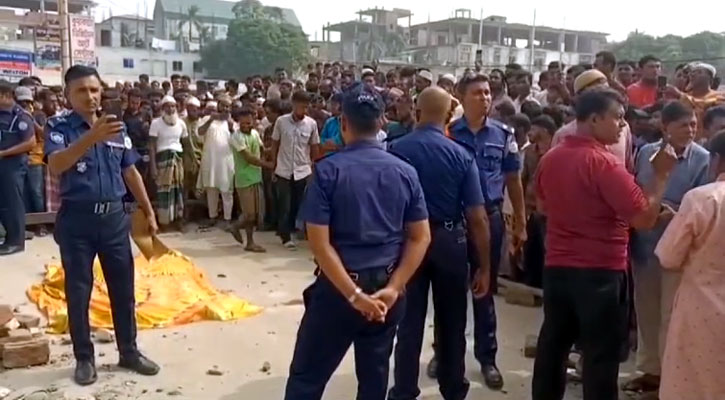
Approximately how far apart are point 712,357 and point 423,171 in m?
1.67

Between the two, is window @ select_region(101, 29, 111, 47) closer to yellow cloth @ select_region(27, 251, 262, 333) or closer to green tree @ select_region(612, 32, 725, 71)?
green tree @ select_region(612, 32, 725, 71)

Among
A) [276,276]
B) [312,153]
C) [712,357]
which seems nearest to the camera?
[712,357]

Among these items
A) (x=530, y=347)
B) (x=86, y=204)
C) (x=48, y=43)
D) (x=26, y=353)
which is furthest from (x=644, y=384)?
(x=48, y=43)

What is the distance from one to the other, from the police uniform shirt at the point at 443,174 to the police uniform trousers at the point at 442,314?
0.10 metres

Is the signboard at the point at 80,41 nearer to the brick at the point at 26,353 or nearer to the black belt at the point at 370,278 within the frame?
the brick at the point at 26,353

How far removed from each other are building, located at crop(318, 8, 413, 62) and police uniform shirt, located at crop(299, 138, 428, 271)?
52.1 meters

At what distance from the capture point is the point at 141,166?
974 cm

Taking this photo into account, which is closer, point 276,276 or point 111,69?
point 276,276

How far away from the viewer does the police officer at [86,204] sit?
4.54 m

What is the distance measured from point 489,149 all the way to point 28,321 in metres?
3.58

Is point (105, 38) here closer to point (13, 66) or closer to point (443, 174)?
point (13, 66)

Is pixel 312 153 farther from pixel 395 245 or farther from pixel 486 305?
pixel 395 245

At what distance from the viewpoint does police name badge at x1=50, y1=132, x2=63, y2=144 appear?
4.53m

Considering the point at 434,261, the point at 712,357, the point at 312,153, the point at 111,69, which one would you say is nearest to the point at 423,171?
the point at 434,261
